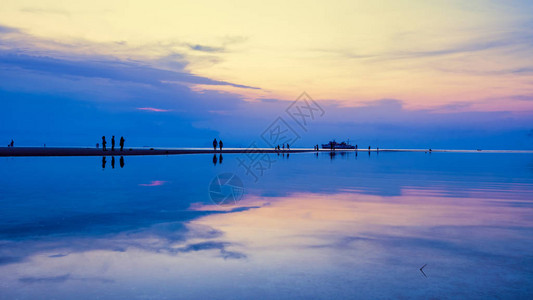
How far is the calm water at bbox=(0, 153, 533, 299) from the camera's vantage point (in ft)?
20.5

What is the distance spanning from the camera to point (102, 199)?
15625 millimetres

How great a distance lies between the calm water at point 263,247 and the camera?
245 inches

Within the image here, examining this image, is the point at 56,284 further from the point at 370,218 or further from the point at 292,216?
the point at 370,218

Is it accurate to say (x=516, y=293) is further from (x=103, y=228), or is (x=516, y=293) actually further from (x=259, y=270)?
(x=103, y=228)

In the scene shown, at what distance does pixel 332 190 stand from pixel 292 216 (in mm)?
7355

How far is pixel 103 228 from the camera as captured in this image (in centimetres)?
1045

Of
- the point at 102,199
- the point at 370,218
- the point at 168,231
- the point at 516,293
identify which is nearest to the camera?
the point at 516,293

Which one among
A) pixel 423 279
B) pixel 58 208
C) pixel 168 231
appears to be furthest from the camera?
pixel 58 208

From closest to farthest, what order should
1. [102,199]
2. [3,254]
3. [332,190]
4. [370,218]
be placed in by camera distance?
[3,254] < [370,218] < [102,199] < [332,190]

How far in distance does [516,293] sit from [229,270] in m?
4.30

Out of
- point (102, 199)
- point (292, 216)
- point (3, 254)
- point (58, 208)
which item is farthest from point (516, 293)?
point (102, 199)

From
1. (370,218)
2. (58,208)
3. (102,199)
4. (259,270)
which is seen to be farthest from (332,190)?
(259,270)

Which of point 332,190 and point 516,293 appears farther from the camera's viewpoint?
point 332,190

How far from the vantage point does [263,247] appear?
869 centimetres
